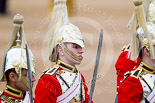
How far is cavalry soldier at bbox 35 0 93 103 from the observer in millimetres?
6812

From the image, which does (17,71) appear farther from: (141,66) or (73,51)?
(141,66)

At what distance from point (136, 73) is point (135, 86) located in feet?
0.44

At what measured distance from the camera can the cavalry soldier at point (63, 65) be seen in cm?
681

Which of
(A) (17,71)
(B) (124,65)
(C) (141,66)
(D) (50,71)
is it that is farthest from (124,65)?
(A) (17,71)

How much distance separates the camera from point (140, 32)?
6.72 m

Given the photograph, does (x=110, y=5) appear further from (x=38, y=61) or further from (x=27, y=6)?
(x=38, y=61)

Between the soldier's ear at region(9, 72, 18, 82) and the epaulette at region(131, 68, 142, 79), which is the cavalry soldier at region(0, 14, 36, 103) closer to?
Result: the soldier's ear at region(9, 72, 18, 82)

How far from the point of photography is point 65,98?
686 centimetres

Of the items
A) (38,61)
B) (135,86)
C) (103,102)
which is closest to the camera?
(135,86)

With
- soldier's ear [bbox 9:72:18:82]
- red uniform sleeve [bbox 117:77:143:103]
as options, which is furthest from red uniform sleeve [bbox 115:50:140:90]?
soldier's ear [bbox 9:72:18:82]

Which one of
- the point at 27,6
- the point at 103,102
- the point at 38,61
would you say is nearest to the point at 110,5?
the point at 27,6

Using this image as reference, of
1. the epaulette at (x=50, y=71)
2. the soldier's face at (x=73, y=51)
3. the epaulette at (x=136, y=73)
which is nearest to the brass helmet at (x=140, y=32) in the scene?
the epaulette at (x=136, y=73)

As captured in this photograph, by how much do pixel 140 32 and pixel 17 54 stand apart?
103 centimetres

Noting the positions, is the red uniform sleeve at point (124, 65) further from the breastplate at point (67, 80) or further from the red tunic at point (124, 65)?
the breastplate at point (67, 80)
